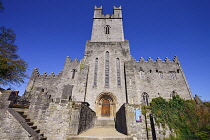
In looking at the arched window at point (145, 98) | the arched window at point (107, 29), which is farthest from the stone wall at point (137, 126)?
the arched window at point (107, 29)

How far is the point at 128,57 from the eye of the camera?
17.1 m

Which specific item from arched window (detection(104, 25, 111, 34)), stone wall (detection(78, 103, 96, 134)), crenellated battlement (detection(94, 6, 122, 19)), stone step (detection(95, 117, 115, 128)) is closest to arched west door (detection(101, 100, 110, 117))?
stone step (detection(95, 117, 115, 128))

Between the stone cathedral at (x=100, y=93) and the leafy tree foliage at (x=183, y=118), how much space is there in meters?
0.67

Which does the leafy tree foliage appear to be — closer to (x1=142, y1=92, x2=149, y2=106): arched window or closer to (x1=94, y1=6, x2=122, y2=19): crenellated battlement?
(x1=142, y1=92, x2=149, y2=106): arched window

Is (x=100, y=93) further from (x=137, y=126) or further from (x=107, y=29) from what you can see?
(x=107, y=29)

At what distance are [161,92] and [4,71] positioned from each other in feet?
63.0

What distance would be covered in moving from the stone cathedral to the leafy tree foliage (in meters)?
0.67

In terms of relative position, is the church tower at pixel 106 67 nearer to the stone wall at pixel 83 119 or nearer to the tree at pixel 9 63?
the stone wall at pixel 83 119

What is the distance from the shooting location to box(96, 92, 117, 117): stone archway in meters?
14.0

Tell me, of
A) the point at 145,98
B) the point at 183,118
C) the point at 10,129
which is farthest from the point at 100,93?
the point at 10,129

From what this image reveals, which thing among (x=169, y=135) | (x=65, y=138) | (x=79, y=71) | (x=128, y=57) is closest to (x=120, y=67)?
(x=128, y=57)

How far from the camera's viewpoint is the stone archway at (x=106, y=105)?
13953 millimetres

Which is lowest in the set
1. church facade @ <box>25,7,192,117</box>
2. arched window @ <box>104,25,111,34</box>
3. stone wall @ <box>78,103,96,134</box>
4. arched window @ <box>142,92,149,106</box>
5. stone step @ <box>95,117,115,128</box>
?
stone step @ <box>95,117,115,128</box>

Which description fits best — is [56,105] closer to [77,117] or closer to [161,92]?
[77,117]
